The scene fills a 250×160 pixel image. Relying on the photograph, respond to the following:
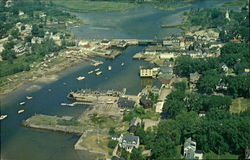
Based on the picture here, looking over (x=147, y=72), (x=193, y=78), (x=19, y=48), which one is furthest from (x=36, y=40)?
(x=193, y=78)

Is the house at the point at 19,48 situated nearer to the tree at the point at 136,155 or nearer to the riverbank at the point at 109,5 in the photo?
the riverbank at the point at 109,5

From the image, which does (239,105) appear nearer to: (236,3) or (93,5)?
(236,3)

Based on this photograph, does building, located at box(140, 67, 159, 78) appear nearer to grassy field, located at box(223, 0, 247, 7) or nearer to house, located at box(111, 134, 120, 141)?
house, located at box(111, 134, 120, 141)

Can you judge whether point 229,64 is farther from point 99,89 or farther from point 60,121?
point 60,121

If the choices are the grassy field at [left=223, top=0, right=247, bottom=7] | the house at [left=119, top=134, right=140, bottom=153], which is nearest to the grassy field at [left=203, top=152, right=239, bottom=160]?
the house at [left=119, top=134, right=140, bottom=153]

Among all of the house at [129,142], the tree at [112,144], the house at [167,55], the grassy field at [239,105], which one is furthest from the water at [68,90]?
the grassy field at [239,105]

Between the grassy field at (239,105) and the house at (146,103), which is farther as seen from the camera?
the house at (146,103)
